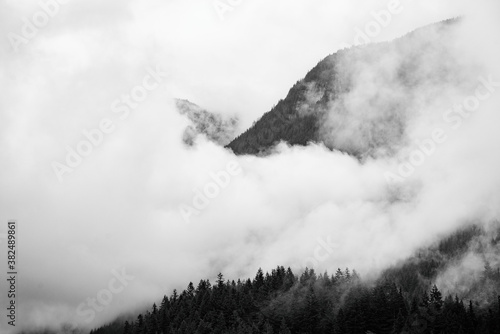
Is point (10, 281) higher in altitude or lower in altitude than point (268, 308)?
higher

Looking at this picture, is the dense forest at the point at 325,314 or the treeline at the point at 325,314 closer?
the treeline at the point at 325,314

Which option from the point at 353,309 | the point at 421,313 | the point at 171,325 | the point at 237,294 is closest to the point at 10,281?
the point at 171,325

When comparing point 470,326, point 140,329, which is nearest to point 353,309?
point 470,326

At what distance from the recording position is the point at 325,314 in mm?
170750

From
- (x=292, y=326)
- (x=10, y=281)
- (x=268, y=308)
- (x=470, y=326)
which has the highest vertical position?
(x=10, y=281)

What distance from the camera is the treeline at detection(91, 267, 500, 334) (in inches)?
5901

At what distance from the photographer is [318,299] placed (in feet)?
603

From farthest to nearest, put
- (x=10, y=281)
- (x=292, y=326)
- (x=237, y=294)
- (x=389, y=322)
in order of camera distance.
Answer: (x=237, y=294), (x=292, y=326), (x=389, y=322), (x=10, y=281)

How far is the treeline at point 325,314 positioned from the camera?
5901 inches

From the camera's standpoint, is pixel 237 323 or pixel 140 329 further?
pixel 140 329

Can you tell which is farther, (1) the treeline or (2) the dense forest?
(2) the dense forest

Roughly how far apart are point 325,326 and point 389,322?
1855 cm

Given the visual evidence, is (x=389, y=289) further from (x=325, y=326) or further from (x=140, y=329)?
(x=140, y=329)

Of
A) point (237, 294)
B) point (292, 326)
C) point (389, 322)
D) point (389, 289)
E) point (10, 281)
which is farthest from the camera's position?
point (237, 294)
